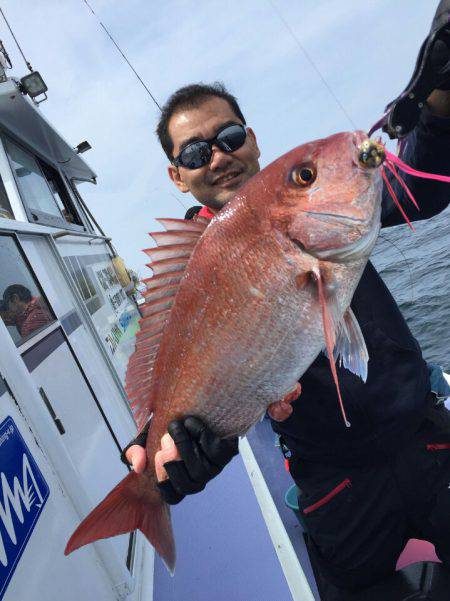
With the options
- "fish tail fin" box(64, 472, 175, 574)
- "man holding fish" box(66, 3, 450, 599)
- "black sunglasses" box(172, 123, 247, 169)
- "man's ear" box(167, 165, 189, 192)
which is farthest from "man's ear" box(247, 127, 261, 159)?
"fish tail fin" box(64, 472, 175, 574)

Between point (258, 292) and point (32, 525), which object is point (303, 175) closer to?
point (258, 292)

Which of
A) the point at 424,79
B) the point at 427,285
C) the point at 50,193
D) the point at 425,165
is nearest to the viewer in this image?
the point at 424,79

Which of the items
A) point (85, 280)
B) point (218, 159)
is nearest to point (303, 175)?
point (218, 159)

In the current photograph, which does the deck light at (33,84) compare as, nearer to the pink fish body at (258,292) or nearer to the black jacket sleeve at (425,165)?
the pink fish body at (258,292)

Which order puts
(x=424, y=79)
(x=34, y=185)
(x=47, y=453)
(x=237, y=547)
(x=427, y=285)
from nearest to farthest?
1. (x=424, y=79)
2. (x=47, y=453)
3. (x=237, y=547)
4. (x=34, y=185)
5. (x=427, y=285)

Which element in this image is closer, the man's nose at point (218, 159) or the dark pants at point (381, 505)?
the dark pants at point (381, 505)

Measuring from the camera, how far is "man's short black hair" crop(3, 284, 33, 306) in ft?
8.23

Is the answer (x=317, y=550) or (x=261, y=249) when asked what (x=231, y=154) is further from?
(x=317, y=550)

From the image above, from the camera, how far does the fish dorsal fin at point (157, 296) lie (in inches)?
64.9

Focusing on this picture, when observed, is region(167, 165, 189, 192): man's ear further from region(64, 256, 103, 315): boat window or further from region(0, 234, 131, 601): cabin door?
region(64, 256, 103, 315): boat window

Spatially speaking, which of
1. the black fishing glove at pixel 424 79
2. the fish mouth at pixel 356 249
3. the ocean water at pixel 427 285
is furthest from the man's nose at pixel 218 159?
the ocean water at pixel 427 285

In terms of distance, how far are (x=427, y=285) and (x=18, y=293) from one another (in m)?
9.43

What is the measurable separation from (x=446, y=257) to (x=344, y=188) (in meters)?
11.3

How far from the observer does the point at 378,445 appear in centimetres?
199
